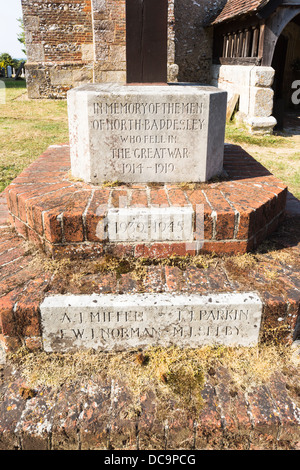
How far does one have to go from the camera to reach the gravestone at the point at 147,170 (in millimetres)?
1939

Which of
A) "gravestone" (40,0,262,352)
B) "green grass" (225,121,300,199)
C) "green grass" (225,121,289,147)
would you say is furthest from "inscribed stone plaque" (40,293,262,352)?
"green grass" (225,121,289,147)

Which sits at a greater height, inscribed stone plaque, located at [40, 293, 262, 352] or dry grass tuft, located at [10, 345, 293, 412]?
inscribed stone plaque, located at [40, 293, 262, 352]

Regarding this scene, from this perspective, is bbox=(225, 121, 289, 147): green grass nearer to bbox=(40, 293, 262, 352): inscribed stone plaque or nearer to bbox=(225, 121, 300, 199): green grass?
bbox=(225, 121, 300, 199): green grass

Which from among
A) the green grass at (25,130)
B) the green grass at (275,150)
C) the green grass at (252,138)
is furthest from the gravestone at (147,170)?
the green grass at (252,138)

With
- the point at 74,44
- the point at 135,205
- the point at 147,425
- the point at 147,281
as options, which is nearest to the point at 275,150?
the point at 135,205

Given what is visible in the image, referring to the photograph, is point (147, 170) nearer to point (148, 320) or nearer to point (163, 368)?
point (148, 320)

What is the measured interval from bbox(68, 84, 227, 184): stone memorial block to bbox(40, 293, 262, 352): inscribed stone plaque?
1.02 m

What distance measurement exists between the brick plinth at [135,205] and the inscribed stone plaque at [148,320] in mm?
396

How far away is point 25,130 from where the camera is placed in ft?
24.0

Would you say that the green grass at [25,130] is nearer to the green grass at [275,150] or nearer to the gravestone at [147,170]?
the gravestone at [147,170]

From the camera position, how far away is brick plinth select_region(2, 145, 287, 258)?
2.21 metres

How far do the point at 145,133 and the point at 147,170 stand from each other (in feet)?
0.84

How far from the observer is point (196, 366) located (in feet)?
6.25
